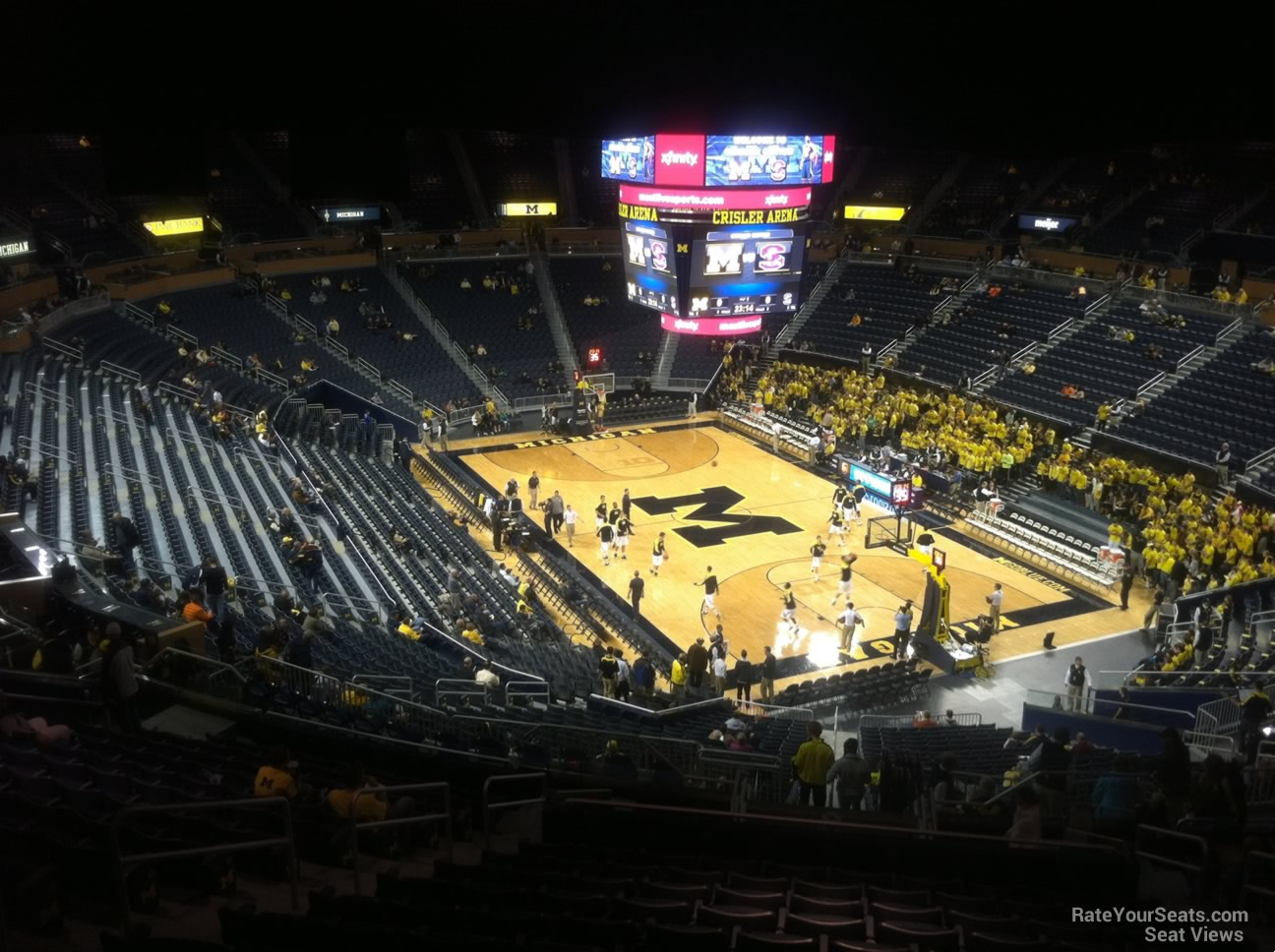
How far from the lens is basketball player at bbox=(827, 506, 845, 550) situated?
82.9 feet

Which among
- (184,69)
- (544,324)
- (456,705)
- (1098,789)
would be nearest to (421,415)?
(544,324)

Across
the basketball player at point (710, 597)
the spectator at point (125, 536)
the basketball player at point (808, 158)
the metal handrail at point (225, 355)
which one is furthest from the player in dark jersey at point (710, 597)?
the metal handrail at point (225, 355)

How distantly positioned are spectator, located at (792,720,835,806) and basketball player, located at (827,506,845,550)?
46.3 ft

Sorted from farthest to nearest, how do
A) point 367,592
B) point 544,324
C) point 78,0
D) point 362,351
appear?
point 544,324 < point 362,351 < point 367,592 < point 78,0

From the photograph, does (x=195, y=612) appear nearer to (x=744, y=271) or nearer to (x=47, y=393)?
(x=47, y=393)

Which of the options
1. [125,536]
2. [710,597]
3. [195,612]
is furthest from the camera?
[710,597]

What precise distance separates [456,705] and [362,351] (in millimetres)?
26427

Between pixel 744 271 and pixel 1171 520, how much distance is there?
12.1 meters

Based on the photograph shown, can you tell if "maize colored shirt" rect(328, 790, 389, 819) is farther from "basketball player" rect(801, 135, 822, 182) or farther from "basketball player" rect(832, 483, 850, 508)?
"basketball player" rect(801, 135, 822, 182)

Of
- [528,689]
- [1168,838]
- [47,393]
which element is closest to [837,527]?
[528,689]

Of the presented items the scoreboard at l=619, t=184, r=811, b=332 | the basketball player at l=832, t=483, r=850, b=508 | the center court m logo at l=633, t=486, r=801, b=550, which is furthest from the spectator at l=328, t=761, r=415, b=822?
the scoreboard at l=619, t=184, r=811, b=332

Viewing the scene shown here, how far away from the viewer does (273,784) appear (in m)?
7.88

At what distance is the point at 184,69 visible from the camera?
5.07 meters

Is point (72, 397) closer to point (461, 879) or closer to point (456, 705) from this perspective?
point (456, 705)
